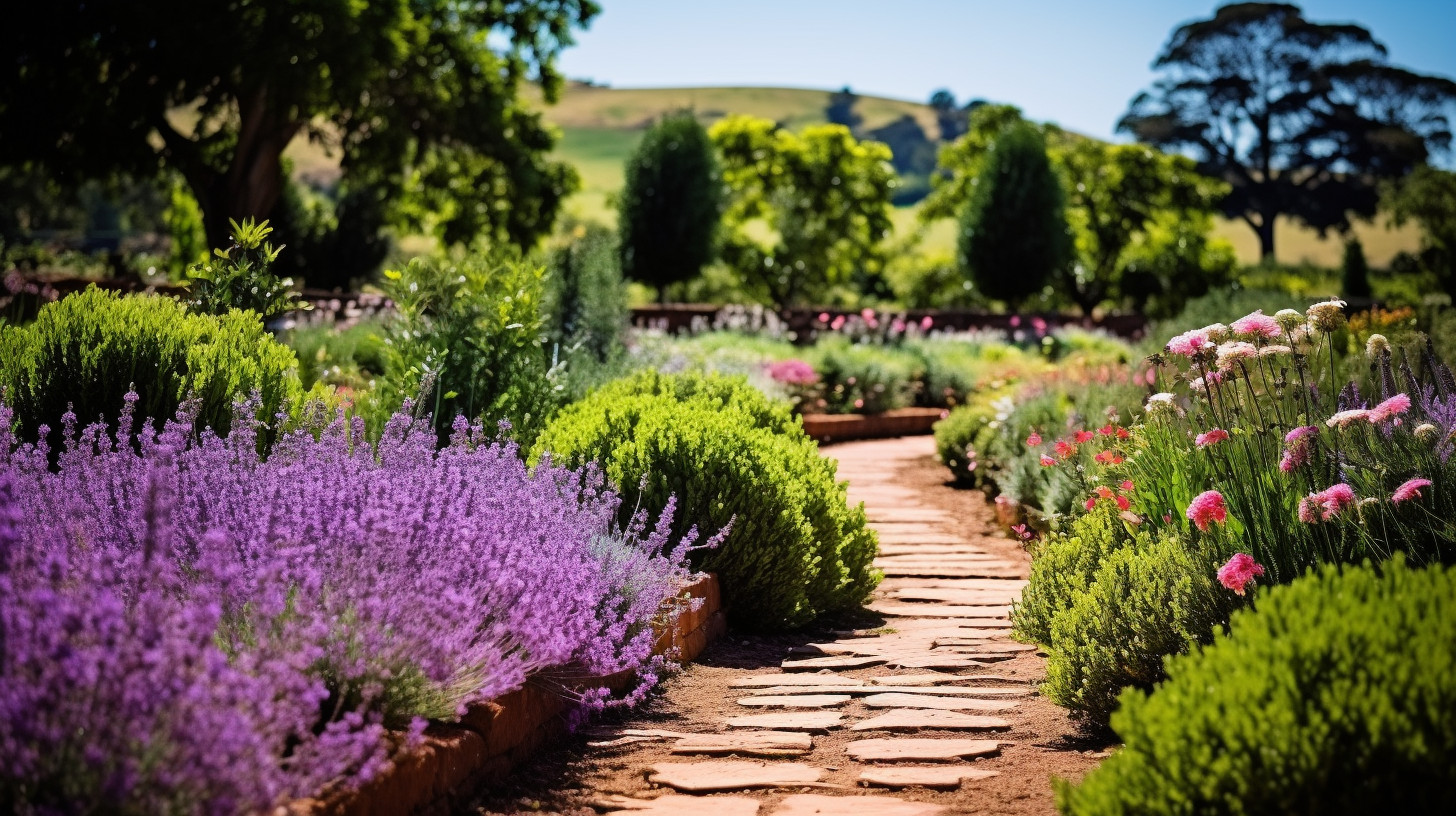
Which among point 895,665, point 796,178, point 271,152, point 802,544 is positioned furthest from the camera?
point 796,178

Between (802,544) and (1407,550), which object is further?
(802,544)

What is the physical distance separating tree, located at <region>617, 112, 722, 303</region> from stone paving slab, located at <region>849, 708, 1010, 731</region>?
17525 mm

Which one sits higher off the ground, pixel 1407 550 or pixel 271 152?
pixel 271 152

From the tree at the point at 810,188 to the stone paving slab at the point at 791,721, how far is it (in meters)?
22.5

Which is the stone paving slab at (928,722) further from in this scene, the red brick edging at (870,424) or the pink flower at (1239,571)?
the red brick edging at (870,424)

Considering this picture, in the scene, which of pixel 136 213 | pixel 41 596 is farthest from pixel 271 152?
pixel 41 596

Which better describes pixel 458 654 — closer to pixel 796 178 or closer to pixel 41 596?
pixel 41 596

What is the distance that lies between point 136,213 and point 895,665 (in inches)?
1136

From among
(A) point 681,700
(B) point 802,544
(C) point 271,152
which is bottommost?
(A) point 681,700

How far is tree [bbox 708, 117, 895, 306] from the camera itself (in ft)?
89.6

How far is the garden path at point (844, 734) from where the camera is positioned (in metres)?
3.26

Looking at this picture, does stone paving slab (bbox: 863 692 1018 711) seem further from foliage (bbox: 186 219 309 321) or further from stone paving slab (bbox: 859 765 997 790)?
foliage (bbox: 186 219 309 321)

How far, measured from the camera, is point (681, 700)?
4383 millimetres

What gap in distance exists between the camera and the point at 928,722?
13.3 ft
